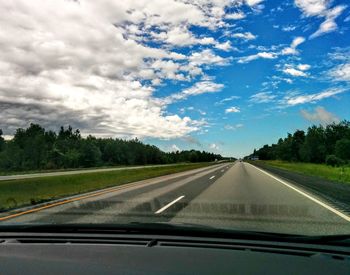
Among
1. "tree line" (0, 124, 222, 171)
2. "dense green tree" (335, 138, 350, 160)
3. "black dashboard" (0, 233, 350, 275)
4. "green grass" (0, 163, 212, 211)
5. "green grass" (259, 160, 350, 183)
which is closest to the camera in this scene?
"black dashboard" (0, 233, 350, 275)

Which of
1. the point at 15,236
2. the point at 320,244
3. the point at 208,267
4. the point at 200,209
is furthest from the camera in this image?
the point at 200,209

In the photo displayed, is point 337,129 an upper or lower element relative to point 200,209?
upper

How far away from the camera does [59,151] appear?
12644 cm

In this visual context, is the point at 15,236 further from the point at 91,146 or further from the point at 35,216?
the point at 91,146

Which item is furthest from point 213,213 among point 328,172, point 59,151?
point 59,151

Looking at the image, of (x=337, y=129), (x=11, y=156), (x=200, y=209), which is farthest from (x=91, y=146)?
(x=200, y=209)

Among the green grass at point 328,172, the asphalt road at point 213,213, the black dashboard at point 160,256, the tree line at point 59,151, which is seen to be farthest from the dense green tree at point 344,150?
the black dashboard at point 160,256

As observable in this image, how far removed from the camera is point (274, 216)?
11.5 metres

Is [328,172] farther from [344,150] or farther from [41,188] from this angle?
[344,150]

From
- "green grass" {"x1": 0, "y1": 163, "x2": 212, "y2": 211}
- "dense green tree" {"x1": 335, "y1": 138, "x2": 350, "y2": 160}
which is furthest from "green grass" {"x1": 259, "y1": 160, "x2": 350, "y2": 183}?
"dense green tree" {"x1": 335, "y1": 138, "x2": 350, "y2": 160}

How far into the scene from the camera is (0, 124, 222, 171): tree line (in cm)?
12094

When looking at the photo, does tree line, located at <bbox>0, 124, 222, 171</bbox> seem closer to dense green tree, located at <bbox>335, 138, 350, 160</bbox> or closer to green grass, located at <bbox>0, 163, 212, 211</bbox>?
dense green tree, located at <bbox>335, 138, 350, 160</bbox>

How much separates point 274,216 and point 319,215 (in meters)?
1.25

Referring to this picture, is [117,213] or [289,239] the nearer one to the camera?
[289,239]
